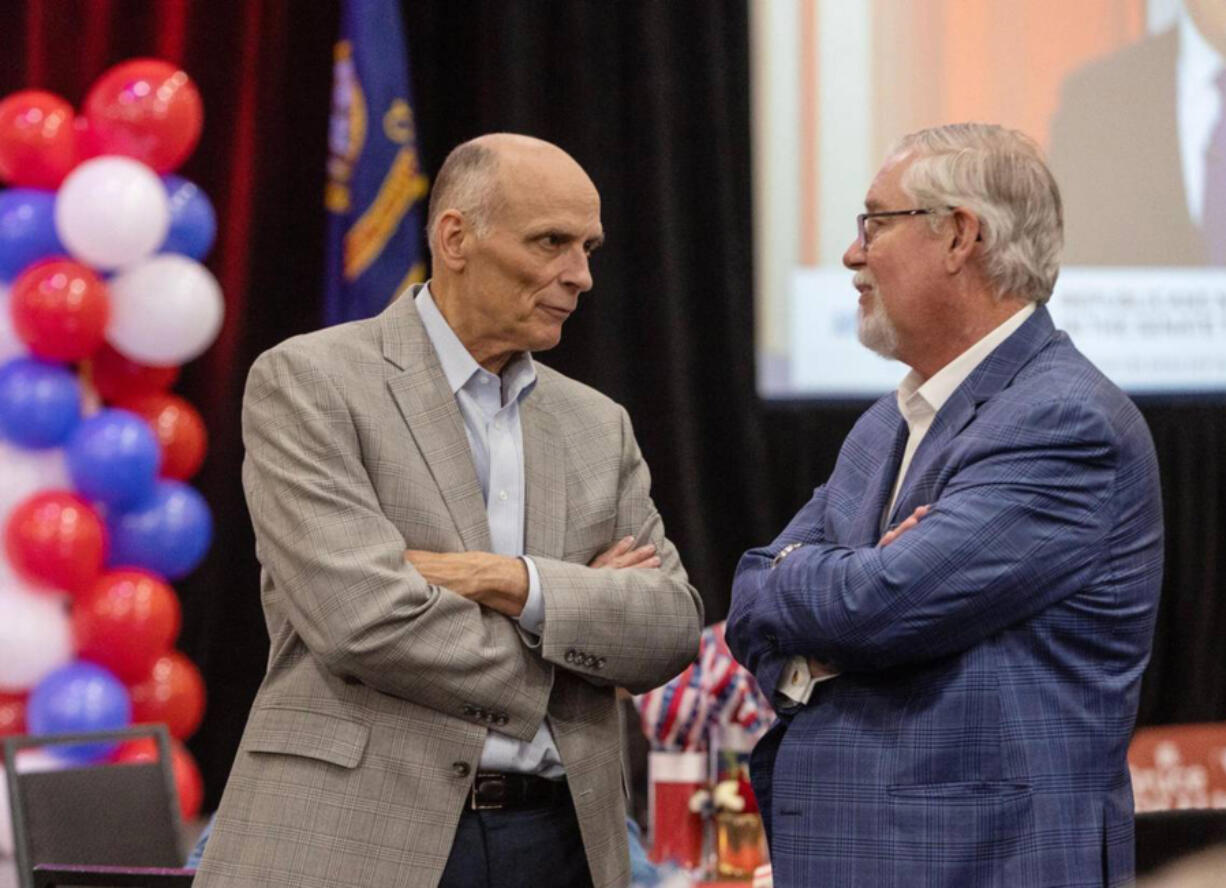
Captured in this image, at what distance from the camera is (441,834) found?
7.01 ft

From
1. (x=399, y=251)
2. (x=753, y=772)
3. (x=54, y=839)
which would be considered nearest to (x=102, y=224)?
(x=399, y=251)

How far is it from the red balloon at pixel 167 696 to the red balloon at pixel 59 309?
103 cm

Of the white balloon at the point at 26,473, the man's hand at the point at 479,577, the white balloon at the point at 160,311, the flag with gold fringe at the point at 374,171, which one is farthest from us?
the flag with gold fringe at the point at 374,171

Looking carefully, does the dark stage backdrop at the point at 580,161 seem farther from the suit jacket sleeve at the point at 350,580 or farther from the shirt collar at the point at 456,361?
the suit jacket sleeve at the point at 350,580

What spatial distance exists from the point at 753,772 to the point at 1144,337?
4125mm

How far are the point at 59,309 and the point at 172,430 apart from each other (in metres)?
0.57

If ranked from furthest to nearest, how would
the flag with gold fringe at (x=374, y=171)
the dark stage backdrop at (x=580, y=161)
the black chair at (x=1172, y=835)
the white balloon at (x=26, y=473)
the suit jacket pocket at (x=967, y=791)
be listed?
1. the dark stage backdrop at (x=580, y=161)
2. the flag with gold fringe at (x=374, y=171)
3. the white balloon at (x=26, y=473)
4. the black chair at (x=1172, y=835)
5. the suit jacket pocket at (x=967, y=791)

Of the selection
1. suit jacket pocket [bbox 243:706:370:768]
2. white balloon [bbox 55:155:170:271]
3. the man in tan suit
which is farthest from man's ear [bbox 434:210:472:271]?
white balloon [bbox 55:155:170:271]

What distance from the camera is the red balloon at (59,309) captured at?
480 centimetres

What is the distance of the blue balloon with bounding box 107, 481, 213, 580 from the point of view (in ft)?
16.5

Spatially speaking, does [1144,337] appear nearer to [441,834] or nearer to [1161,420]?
[1161,420]

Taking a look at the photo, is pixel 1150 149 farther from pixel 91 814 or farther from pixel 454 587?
pixel 454 587

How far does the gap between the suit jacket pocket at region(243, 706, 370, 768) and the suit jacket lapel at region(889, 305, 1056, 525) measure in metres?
0.83

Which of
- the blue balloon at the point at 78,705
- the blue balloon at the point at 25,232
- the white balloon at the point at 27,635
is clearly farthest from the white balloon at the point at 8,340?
the blue balloon at the point at 78,705
